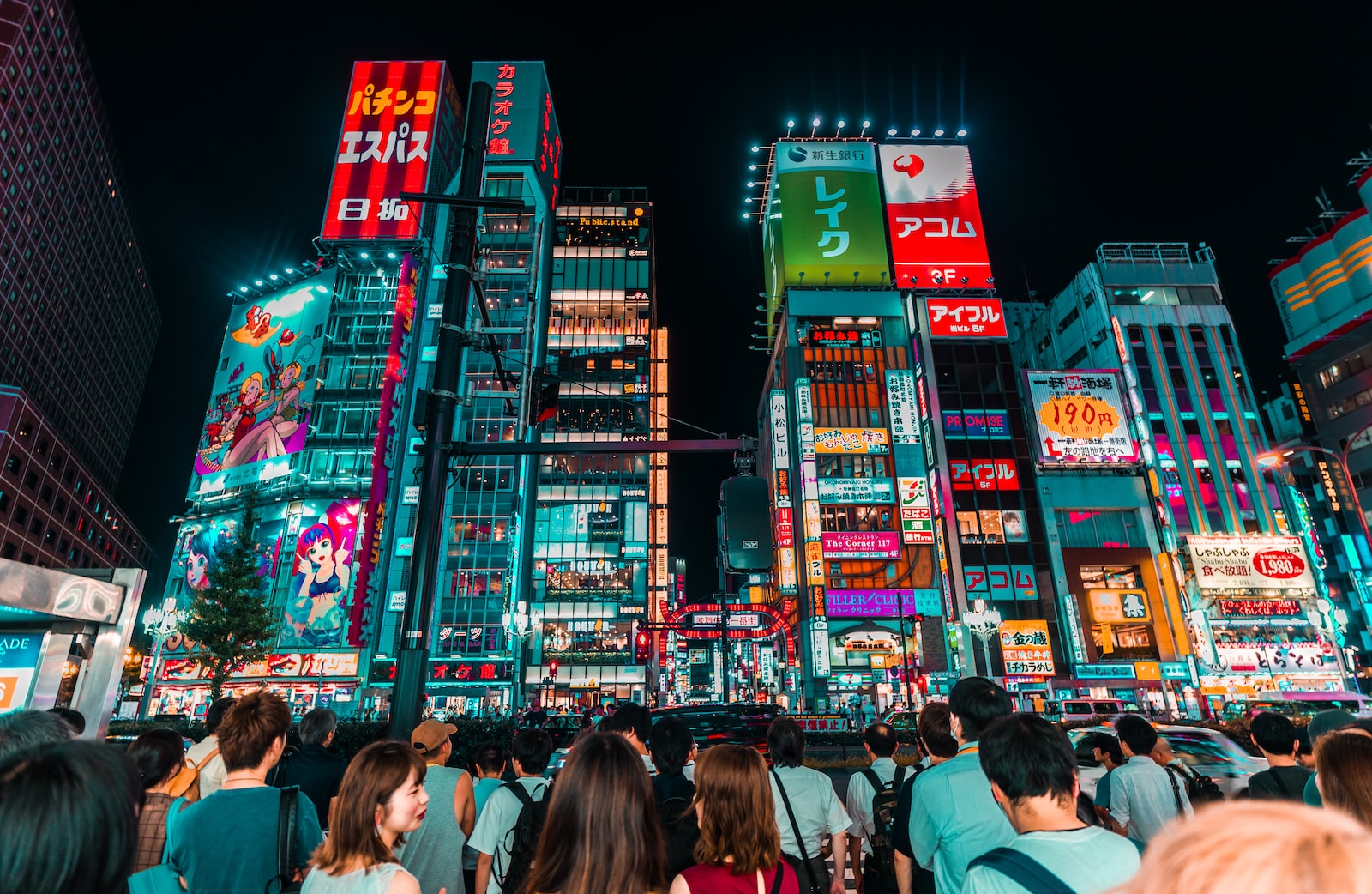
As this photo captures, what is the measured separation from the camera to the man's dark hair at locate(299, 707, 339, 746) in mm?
6496

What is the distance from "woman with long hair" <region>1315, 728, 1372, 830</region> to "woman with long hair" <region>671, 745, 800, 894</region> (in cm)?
295

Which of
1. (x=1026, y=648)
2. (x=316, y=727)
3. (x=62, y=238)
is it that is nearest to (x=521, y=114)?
(x=62, y=238)

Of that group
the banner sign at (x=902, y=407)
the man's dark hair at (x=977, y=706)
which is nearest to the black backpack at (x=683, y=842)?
the man's dark hair at (x=977, y=706)

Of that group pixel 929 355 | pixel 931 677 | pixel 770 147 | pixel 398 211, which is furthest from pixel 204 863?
pixel 770 147

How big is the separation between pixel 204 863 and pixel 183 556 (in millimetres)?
77798

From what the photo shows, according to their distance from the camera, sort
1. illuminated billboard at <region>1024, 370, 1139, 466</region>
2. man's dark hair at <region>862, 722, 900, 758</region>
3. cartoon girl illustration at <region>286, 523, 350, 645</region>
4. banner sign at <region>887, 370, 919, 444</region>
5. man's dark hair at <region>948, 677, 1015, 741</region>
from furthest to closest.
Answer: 1. banner sign at <region>887, 370, 919, 444</region>
2. cartoon girl illustration at <region>286, 523, 350, 645</region>
3. illuminated billboard at <region>1024, 370, 1139, 466</region>
4. man's dark hair at <region>862, 722, 900, 758</region>
5. man's dark hair at <region>948, 677, 1015, 741</region>

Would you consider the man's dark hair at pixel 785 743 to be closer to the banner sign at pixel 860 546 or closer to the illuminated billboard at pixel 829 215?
the banner sign at pixel 860 546

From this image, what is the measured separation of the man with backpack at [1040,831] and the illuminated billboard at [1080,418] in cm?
6046

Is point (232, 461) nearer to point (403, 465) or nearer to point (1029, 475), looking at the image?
point (403, 465)

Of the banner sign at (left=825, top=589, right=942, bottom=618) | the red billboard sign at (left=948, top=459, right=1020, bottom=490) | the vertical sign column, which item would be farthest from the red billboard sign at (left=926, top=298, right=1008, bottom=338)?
the banner sign at (left=825, top=589, right=942, bottom=618)

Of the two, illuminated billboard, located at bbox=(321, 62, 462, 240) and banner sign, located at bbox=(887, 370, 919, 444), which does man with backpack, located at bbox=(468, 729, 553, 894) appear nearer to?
banner sign, located at bbox=(887, 370, 919, 444)

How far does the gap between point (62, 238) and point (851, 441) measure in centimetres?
8676

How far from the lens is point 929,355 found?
2410 inches

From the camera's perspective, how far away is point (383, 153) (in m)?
63.2
